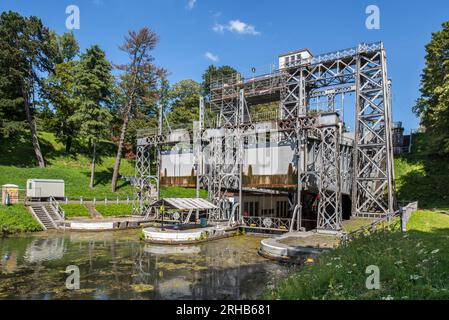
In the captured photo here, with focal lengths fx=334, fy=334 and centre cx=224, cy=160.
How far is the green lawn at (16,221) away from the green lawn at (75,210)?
12.2 feet

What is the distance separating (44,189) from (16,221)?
19.3 ft

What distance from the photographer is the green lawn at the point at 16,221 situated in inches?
Result: 1050

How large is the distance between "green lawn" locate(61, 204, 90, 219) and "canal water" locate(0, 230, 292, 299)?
7.51 meters

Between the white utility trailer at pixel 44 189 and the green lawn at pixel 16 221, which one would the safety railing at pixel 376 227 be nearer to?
the green lawn at pixel 16 221

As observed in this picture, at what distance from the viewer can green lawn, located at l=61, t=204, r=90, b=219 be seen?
33250mm

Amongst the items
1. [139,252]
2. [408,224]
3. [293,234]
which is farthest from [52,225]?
[408,224]

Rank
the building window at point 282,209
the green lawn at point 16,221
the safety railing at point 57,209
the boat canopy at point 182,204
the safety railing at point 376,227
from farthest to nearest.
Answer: the building window at point 282,209 → the safety railing at point 57,209 → the green lawn at point 16,221 → the boat canopy at point 182,204 → the safety railing at point 376,227

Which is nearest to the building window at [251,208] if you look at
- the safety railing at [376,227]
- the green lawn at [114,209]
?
the green lawn at [114,209]

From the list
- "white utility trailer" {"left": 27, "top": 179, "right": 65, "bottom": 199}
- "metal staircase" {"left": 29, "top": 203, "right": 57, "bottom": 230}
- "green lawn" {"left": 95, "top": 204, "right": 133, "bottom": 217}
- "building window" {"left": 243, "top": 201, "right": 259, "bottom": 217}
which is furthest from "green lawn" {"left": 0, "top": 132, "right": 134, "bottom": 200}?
"building window" {"left": 243, "top": 201, "right": 259, "bottom": 217}

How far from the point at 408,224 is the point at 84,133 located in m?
39.1

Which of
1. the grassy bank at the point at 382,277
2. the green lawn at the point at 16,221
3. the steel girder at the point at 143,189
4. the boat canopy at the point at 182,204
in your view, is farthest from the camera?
the steel girder at the point at 143,189

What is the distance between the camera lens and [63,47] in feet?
228

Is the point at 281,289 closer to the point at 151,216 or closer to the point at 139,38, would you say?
the point at 151,216

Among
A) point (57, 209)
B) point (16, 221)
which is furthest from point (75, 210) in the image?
point (16, 221)
